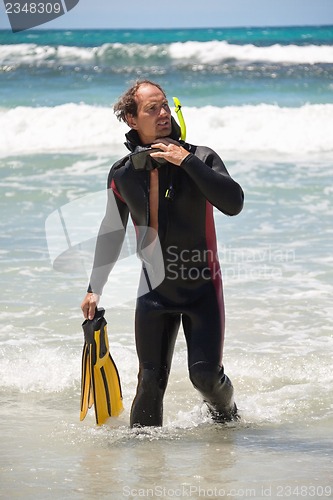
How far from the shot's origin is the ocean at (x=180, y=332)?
3691 mm

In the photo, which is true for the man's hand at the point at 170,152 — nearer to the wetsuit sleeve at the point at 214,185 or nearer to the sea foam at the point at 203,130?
the wetsuit sleeve at the point at 214,185

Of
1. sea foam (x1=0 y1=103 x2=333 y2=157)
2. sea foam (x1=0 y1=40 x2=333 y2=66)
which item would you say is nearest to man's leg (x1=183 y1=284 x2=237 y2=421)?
sea foam (x1=0 y1=103 x2=333 y2=157)

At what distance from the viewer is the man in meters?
3.88

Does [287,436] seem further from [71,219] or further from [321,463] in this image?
[71,219]

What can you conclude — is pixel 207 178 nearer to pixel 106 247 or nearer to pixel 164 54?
pixel 106 247

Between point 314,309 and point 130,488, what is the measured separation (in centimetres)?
335

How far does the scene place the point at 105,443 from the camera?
405cm

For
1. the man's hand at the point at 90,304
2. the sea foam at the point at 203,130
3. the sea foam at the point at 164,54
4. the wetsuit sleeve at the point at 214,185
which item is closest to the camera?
the wetsuit sleeve at the point at 214,185

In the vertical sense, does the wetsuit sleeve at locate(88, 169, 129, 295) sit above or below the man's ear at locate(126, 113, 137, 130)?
below

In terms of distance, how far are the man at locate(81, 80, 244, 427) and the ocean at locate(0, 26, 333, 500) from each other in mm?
361

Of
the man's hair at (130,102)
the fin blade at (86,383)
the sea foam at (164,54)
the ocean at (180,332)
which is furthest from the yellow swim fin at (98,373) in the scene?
the sea foam at (164,54)

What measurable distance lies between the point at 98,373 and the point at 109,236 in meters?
0.63

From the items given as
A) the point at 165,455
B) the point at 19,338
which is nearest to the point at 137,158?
the point at 165,455

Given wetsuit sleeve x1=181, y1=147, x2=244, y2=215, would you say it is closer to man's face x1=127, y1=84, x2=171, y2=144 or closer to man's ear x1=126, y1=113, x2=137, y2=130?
man's face x1=127, y1=84, x2=171, y2=144
